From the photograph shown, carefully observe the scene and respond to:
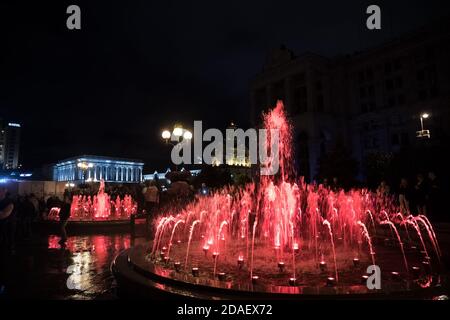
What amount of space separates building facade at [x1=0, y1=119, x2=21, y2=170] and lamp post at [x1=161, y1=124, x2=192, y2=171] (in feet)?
393

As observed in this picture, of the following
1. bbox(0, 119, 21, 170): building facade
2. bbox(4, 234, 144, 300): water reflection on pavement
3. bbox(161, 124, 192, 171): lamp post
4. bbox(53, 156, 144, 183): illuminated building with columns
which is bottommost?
bbox(4, 234, 144, 300): water reflection on pavement

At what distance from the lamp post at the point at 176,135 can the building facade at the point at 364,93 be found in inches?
1141

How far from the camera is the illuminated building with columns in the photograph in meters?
98.1

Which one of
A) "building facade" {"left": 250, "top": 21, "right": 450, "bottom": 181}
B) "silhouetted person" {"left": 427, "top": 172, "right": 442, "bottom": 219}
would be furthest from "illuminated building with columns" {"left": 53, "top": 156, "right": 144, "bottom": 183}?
"silhouetted person" {"left": 427, "top": 172, "right": 442, "bottom": 219}

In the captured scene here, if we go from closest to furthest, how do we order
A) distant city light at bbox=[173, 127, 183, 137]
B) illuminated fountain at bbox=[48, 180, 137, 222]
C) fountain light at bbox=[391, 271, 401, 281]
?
1. fountain light at bbox=[391, 271, 401, 281]
2. distant city light at bbox=[173, 127, 183, 137]
3. illuminated fountain at bbox=[48, 180, 137, 222]

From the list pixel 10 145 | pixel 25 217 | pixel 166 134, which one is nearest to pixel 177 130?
pixel 166 134

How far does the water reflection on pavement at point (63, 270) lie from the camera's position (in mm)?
5296

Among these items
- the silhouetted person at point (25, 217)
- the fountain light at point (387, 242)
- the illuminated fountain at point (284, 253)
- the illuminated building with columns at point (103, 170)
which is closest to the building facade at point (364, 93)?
the illuminated fountain at point (284, 253)

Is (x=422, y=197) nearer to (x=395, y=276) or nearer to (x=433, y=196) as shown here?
(x=433, y=196)

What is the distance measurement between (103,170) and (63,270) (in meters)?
100

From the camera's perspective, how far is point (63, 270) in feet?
22.1

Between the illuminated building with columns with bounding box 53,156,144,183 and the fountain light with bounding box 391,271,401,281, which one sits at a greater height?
the illuminated building with columns with bounding box 53,156,144,183

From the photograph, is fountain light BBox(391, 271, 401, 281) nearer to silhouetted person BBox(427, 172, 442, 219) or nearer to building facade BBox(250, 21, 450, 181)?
silhouetted person BBox(427, 172, 442, 219)

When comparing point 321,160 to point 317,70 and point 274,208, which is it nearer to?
point 317,70
